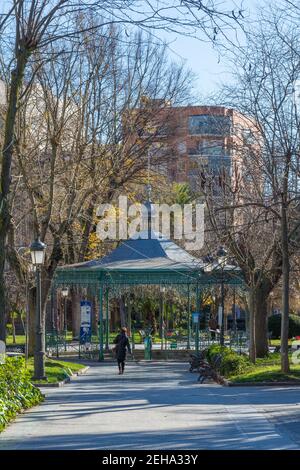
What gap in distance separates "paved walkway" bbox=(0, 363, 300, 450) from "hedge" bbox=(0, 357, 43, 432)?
0.76 feet

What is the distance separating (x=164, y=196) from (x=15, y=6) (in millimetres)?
34755

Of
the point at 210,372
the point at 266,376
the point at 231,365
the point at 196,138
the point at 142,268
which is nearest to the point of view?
the point at 266,376

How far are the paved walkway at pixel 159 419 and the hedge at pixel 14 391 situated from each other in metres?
0.23

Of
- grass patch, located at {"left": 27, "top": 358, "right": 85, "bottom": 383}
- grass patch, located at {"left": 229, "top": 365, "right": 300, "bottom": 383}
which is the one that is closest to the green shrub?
grass patch, located at {"left": 27, "top": 358, "right": 85, "bottom": 383}

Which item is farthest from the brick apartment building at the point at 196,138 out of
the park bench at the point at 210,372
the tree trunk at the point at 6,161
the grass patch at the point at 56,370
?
the tree trunk at the point at 6,161

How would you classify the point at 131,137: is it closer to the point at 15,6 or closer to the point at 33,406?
the point at 33,406

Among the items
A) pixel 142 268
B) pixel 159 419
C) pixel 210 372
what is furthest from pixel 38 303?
pixel 142 268

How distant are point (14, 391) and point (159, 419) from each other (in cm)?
302

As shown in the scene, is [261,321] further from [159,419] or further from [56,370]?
[159,419]

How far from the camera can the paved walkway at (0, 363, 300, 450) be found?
13.5 meters

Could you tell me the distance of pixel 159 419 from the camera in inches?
666

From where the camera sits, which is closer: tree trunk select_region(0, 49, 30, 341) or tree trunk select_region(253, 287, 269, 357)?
tree trunk select_region(0, 49, 30, 341)

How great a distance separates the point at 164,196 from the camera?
49.2 m

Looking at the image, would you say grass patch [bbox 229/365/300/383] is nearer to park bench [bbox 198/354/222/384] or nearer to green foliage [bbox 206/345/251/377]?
green foliage [bbox 206/345/251/377]
